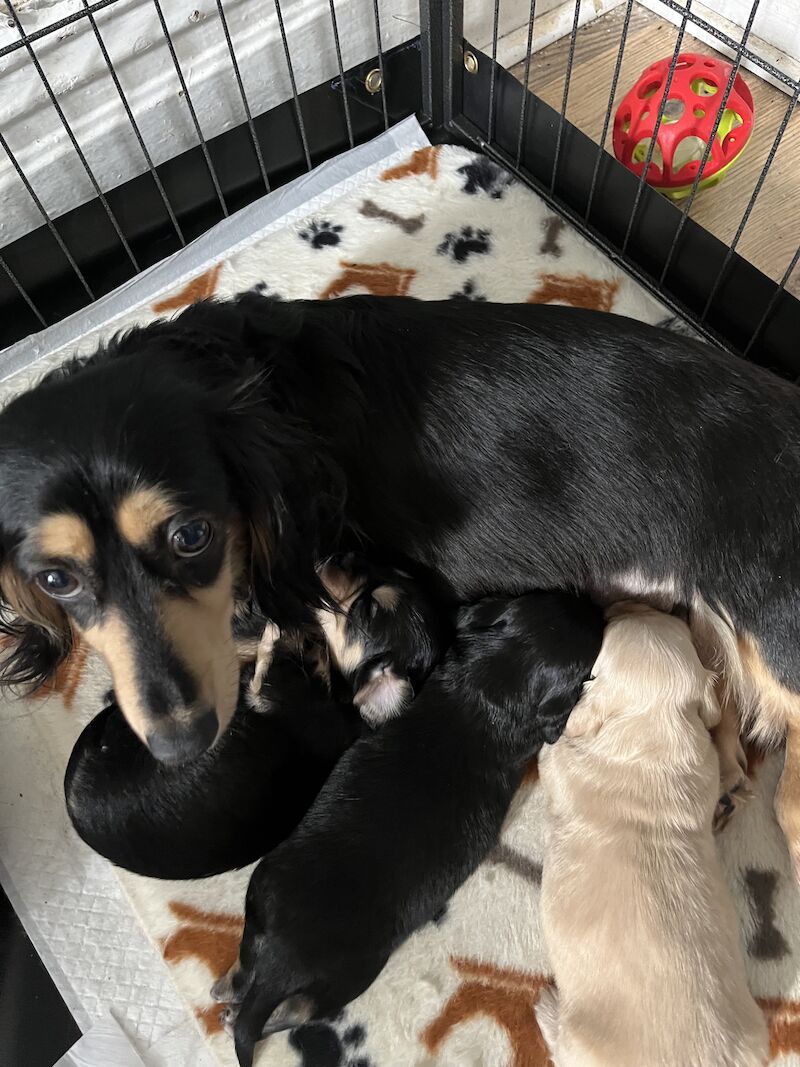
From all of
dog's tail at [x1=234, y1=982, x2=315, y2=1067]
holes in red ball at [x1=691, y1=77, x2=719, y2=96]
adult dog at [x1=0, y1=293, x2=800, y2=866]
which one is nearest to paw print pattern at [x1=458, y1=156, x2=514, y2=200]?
holes in red ball at [x1=691, y1=77, x2=719, y2=96]

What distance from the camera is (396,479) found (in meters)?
1.33

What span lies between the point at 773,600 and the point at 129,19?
178 centimetres

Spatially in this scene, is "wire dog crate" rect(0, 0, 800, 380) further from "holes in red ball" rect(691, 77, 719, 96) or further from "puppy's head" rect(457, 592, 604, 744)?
"puppy's head" rect(457, 592, 604, 744)

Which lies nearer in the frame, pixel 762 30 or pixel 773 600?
pixel 773 600

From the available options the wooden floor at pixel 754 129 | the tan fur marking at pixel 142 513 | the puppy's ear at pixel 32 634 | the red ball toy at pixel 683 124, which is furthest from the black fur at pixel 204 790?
the wooden floor at pixel 754 129

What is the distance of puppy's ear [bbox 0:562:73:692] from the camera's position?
48.3 inches

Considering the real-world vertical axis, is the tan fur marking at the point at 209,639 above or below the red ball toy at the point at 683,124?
above

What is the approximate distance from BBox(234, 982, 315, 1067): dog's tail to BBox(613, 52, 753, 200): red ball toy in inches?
69.1

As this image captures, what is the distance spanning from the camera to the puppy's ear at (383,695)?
142cm

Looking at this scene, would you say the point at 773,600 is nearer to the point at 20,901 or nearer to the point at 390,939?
the point at 390,939

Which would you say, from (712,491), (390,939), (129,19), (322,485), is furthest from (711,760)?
(129,19)

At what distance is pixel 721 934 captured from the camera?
1210mm

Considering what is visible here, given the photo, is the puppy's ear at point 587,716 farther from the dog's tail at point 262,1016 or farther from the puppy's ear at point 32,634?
the puppy's ear at point 32,634

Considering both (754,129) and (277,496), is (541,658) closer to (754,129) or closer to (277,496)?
(277,496)
